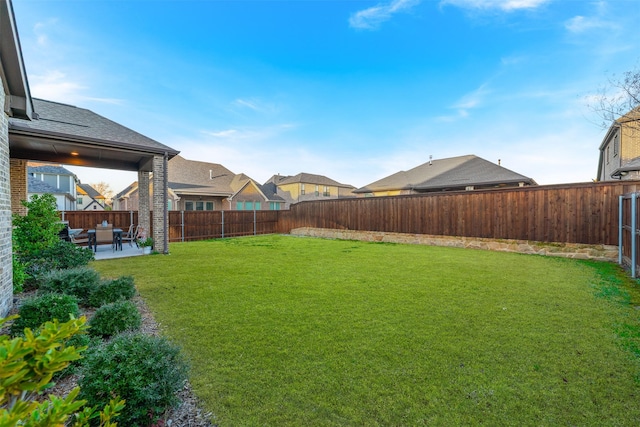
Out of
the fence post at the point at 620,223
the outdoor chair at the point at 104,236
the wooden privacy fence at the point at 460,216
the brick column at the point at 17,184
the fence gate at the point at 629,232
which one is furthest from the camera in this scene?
the brick column at the point at 17,184

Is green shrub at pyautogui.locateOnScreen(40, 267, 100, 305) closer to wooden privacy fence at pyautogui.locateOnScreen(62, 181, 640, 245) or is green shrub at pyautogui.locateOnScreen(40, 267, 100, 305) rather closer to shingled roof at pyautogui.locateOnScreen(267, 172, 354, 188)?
wooden privacy fence at pyautogui.locateOnScreen(62, 181, 640, 245)

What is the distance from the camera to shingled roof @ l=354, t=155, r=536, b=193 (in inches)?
760

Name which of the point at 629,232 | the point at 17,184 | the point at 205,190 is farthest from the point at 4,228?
the point at 205,190

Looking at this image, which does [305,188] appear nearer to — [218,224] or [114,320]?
[218,224]

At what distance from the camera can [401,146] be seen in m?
20.7

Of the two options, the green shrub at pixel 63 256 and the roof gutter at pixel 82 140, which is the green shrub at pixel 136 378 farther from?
the roof gutter at pixel 82 140

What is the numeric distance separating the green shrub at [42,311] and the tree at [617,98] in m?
14.2

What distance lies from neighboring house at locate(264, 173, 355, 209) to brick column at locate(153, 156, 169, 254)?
26569 mm

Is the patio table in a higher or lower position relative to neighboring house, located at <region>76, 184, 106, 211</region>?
lower

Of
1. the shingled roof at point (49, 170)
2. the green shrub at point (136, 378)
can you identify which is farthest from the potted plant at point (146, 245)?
the shingled roof at point (49, 170)

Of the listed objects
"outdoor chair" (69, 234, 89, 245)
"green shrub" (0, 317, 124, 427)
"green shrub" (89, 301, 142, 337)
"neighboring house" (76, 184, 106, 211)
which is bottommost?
"green shrub" (89, 301, 142, 337)

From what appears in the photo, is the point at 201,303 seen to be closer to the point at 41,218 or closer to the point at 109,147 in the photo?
the point at 41,218

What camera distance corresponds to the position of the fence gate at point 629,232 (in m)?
6.44

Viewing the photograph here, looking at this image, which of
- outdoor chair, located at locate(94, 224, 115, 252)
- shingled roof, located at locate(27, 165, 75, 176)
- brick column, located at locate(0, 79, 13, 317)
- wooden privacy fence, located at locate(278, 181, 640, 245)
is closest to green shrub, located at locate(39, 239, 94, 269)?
brick column, located at locate(0, 79, 13, 317)
